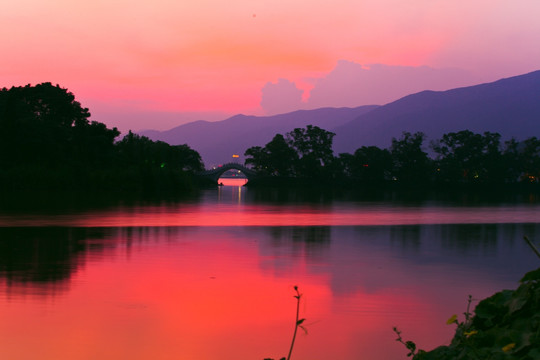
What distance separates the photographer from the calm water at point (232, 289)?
8.69 meters

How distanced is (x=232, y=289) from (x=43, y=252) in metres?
7.47

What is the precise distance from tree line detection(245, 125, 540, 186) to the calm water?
11696cm

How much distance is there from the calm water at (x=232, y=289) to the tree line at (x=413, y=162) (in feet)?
384

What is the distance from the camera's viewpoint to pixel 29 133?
74.1m

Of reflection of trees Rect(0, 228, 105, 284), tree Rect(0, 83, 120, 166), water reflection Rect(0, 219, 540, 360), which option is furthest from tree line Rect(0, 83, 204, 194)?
water reflection Rect(0, 219, 540, 360)

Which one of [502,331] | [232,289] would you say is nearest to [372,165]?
[232,289]

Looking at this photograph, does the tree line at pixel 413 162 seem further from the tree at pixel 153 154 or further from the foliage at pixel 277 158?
the tree at pixel 153 154

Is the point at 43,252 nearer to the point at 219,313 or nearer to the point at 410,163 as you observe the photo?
the point at 219,313

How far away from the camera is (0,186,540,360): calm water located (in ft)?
28.5

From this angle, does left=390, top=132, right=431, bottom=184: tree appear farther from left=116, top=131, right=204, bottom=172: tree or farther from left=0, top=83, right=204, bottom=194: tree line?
left=0, top=83, right=204, bottom=194: tree line

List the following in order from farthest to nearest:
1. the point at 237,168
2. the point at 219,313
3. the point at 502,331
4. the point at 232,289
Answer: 1. the point at 237,168
2. the point at 232,289
3. the point at 219,313
4. the point at 502,331

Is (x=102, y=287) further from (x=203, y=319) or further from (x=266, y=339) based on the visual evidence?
(x=266, y=339)

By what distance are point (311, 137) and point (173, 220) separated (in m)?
121

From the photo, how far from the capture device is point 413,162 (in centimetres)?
14138
